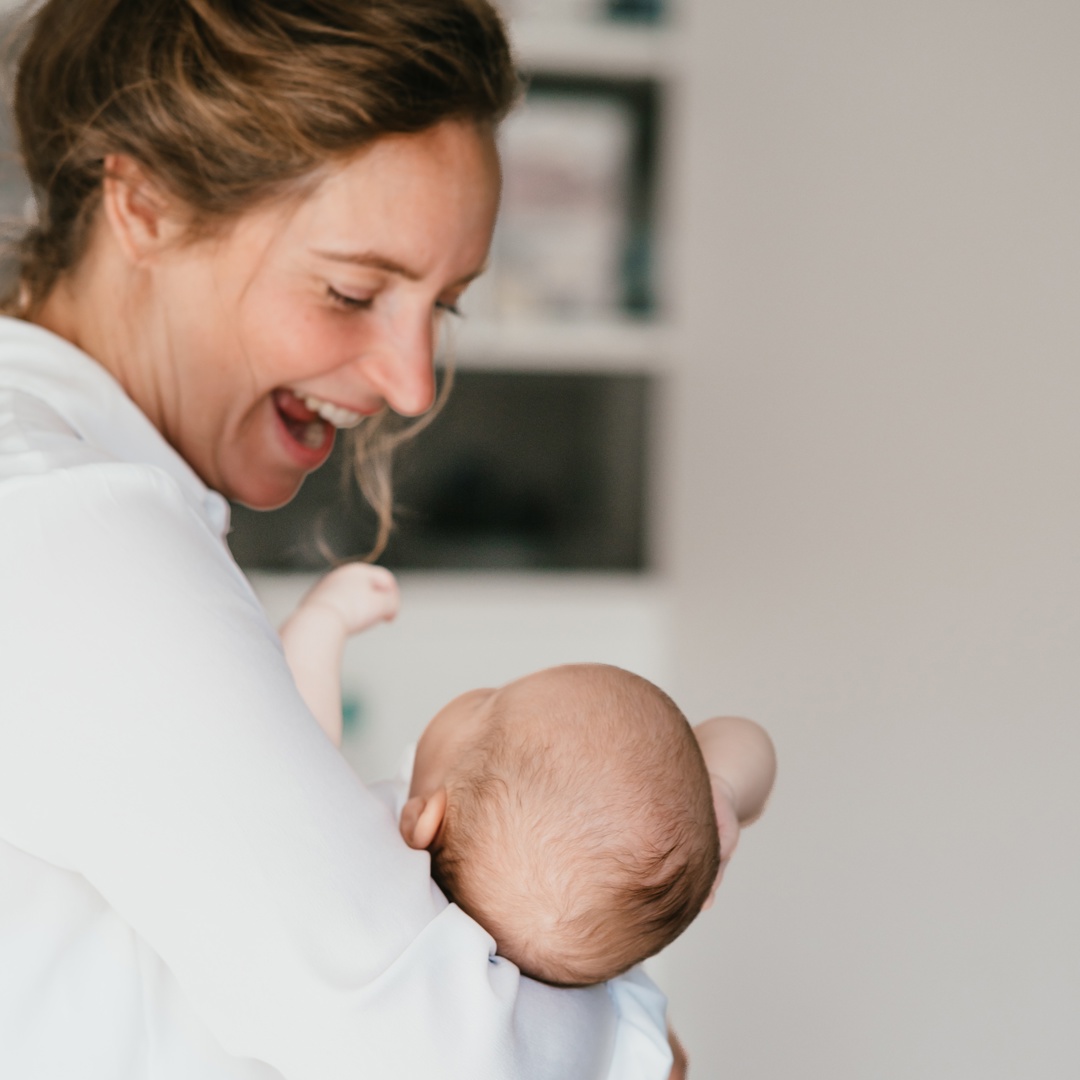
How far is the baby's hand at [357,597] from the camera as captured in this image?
110 centimetres

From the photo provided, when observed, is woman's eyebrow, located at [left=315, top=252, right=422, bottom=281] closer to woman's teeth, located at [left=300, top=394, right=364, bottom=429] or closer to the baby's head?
woman's teeth, located at [left=300, top=394, right=364, bottom=429]

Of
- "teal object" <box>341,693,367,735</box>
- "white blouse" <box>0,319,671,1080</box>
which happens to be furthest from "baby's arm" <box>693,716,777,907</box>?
"teal object" <box>341,693,367,735</box>

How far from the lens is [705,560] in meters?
2.34

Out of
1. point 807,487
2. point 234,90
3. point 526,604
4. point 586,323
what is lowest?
point 526,604

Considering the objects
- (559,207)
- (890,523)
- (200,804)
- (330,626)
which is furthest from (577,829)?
(559,207)

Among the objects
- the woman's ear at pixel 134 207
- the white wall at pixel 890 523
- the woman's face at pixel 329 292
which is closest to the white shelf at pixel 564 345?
the white wall at pixel 890 523

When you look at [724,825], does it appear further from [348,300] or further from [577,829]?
[348,300]

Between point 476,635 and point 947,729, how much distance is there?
3.75 feet

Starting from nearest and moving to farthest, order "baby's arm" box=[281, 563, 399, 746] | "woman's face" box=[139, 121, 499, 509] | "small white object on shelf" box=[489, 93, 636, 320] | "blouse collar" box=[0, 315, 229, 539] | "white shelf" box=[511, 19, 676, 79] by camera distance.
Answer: "blouse collar" box=[0, 315, 229, 539], "woman's face" box=[139, 121, 499, 509], "baby's arm" box=[281, 563, 399, 746], "white shelf" box=[511, 19, 676, 79], "small white object on shelf" box=[489, 93, 636, 320]

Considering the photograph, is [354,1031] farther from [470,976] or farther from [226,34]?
[226,34]

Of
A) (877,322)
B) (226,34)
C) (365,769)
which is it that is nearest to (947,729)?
(877,322)

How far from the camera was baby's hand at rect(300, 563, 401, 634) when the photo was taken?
110 cm

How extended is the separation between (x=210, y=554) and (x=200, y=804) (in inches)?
6.0

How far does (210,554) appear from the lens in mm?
662
